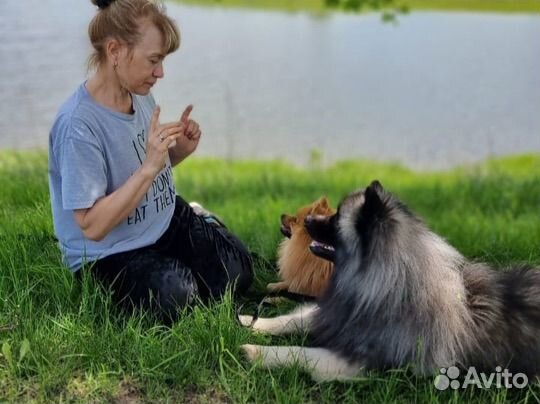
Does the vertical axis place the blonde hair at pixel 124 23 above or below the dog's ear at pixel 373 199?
above

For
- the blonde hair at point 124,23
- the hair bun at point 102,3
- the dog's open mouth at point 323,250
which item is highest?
the hair bun at point 102,3

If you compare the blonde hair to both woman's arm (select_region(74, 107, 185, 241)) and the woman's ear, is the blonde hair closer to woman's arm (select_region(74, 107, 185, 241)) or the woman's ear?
the woman's ear

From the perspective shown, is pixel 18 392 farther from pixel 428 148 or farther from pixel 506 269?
pixel 428 148

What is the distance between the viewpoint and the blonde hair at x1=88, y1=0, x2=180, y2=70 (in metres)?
2.97

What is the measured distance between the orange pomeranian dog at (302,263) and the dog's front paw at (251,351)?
592 millimetres

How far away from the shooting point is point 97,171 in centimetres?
295

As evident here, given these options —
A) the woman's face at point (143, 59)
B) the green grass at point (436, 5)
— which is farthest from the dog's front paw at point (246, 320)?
the green grass at point (436, 5)

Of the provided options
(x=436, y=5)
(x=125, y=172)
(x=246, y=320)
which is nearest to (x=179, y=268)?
(x=246, y=320)

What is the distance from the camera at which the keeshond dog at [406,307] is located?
8.63 feet

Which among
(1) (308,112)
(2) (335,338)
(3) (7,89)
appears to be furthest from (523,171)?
(3) (7,89)

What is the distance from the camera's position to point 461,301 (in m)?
2.72

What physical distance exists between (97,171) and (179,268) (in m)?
0.62

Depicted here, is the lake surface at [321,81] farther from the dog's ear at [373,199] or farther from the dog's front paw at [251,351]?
the dog's ear at [373,199]

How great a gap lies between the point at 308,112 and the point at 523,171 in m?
2.84
